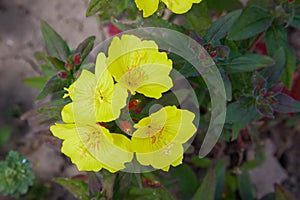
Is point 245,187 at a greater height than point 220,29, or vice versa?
point 220,29

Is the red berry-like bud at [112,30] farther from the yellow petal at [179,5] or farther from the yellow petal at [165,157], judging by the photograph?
the yellow petal at [165,157]

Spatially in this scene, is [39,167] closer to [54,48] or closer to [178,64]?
[54,48]

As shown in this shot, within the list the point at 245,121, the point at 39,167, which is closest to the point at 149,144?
the point at 245,121

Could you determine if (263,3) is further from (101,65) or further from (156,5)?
(101,65)

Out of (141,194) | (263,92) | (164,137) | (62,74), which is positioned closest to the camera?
(164,137)

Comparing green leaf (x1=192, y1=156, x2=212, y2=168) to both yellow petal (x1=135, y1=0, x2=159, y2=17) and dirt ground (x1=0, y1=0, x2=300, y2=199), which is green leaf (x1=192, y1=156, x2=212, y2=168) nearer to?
dirt ground (x1=0, y1=0, x2=300, y2=199)

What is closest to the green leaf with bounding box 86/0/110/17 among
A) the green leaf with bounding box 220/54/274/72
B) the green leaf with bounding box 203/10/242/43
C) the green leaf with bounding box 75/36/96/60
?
the green leaf with bounding box 75/36/96/60

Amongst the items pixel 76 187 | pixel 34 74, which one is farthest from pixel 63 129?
pixel 34 74
